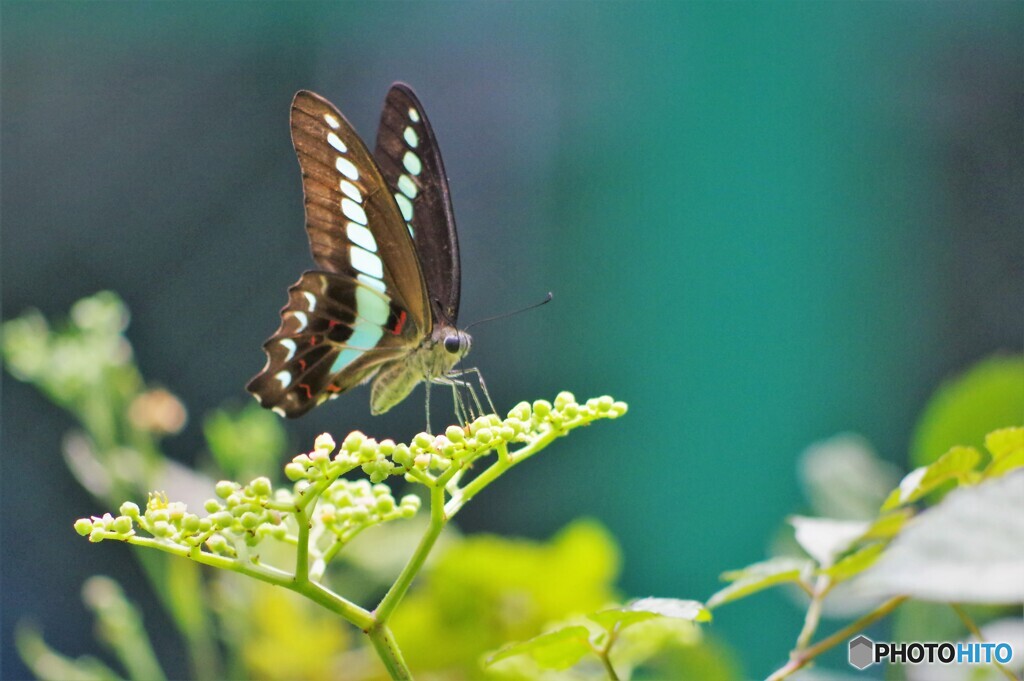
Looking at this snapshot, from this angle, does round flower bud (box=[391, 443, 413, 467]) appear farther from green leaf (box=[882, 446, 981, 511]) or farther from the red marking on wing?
the red marking on wing

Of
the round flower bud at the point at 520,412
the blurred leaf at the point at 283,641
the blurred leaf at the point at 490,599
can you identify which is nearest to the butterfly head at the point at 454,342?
the blurred leaf at the point at 490,599

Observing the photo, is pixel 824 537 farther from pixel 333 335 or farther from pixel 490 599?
pixel 333 335

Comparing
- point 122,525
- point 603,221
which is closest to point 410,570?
point 122,525

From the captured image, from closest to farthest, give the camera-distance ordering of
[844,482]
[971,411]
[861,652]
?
1. [861,652]
2. [971,411]
3. [844,482]

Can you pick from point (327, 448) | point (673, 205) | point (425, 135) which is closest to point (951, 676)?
point (327, 448)

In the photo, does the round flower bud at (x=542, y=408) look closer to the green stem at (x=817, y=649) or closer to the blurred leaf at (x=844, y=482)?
the green stem at (x=817, y=649)

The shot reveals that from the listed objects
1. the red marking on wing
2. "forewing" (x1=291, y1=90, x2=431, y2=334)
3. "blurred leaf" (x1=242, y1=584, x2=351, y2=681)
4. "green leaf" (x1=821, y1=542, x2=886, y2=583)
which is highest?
"forewing" (x1=291, y1=90, x2=431, y2=334)

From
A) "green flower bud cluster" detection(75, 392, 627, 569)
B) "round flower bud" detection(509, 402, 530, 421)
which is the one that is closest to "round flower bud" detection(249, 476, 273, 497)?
"green flower bud cluster" detection(75, 392, 627, 569)
